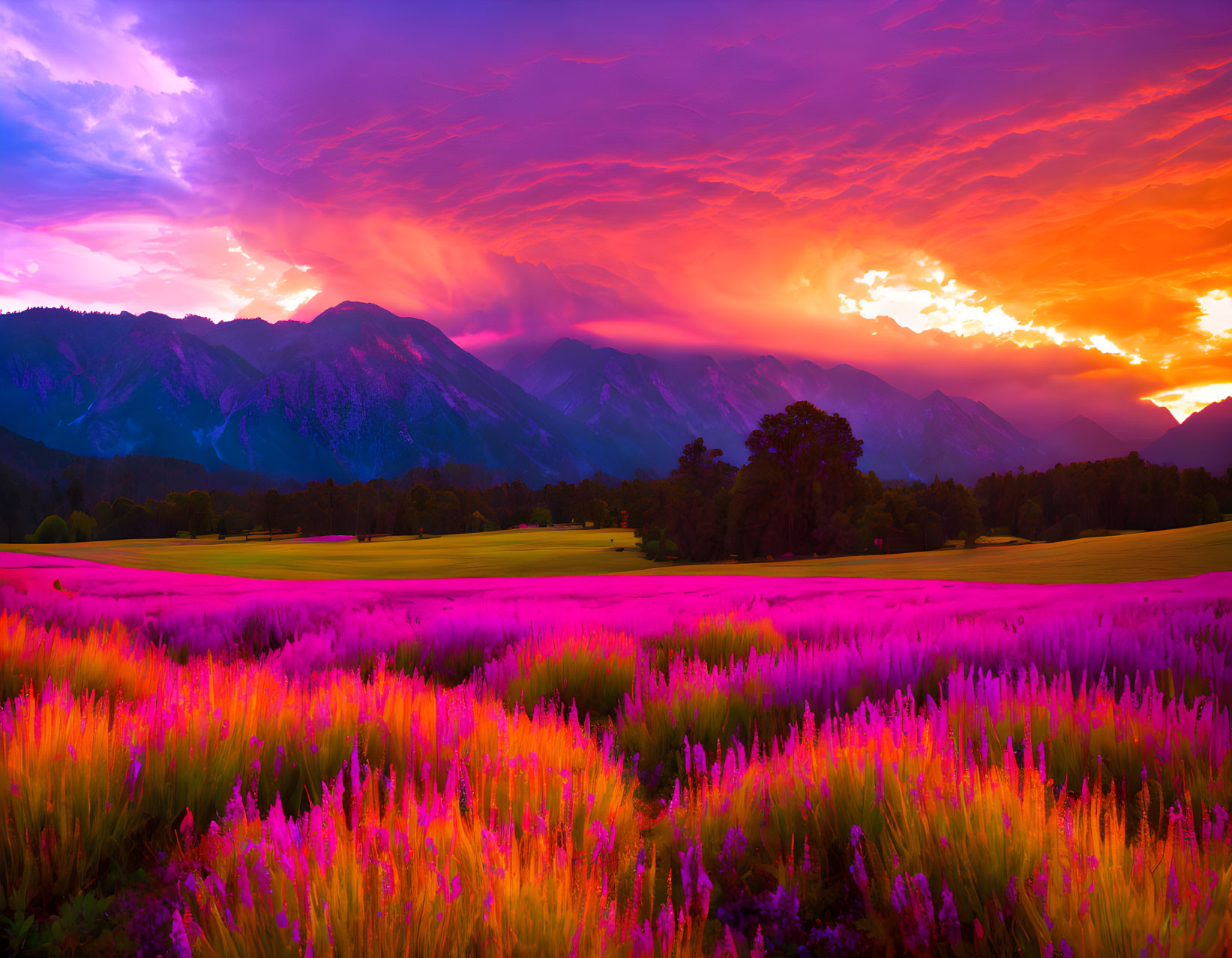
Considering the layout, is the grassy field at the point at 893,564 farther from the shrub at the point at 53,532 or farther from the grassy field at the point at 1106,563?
the shrub at the point at 53,532

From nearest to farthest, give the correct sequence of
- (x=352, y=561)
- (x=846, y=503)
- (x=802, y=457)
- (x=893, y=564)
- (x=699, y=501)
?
1. (x=893, y=564)
2. (x=352, y=561)
3. (x=846, y=503)
4. (x=802, y=457)
5. (x=699, y=501)

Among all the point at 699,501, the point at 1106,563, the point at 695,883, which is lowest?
the point at 1106,563

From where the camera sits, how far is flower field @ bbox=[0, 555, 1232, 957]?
1248mm

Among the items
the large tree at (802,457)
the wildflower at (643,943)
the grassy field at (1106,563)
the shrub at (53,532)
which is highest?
the large tree at (802,457)

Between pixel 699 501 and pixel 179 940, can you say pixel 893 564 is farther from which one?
pixel 699 501

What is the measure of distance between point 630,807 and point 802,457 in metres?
45.1

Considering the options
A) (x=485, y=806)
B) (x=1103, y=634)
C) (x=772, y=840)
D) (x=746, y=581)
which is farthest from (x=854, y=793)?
(x=746, y=581)

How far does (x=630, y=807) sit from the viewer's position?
1.90m

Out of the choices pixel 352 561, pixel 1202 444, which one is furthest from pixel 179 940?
pixel 1202 444

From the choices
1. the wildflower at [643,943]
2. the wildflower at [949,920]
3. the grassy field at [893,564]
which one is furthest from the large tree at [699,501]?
the wildflower at [643,943]

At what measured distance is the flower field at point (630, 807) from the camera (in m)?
1.25

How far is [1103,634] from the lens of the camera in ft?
12.9

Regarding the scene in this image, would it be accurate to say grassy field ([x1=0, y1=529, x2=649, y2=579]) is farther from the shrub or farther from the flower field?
the shrub

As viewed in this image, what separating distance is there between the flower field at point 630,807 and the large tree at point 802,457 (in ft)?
131
